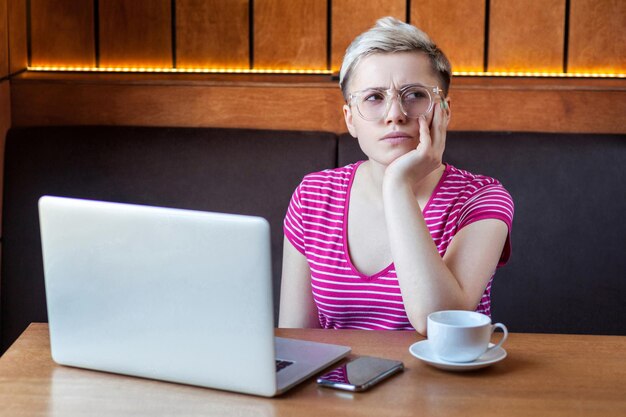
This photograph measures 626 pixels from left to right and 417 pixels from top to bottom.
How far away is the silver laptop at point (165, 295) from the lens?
115 centimetres

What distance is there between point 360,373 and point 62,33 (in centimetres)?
181

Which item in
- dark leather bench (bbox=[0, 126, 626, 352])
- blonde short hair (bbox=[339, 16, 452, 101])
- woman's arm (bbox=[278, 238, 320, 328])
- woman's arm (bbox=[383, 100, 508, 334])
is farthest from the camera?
dark leather bench (bbox=[0, 126, 626, 352])

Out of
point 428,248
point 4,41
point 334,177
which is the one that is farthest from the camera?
point 4,41

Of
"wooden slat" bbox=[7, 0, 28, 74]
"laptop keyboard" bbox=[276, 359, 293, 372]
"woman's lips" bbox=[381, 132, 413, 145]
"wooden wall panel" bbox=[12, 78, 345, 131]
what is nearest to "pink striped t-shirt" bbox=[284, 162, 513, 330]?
"woman's lips" bbox=[381, 132, 413, 145]

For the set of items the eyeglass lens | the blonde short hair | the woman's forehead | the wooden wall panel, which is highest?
the blonde short hair

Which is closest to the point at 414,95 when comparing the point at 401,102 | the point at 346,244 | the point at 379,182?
the point at 401,102

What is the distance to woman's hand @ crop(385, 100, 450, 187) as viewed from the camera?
161 cm

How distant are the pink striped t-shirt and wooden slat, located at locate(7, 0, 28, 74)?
46.3 inches

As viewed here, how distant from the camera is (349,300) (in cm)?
173

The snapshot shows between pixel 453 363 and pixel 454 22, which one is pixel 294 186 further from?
pixel 453 363

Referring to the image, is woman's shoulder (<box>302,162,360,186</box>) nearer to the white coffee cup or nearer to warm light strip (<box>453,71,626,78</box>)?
the white coffee cup

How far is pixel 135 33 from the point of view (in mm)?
2730

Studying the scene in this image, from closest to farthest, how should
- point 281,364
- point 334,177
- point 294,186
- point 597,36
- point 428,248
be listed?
point 281,364, point 428,248, point 334,177, point 294,186, point 597,36

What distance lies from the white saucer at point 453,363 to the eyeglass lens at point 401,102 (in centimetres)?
47
